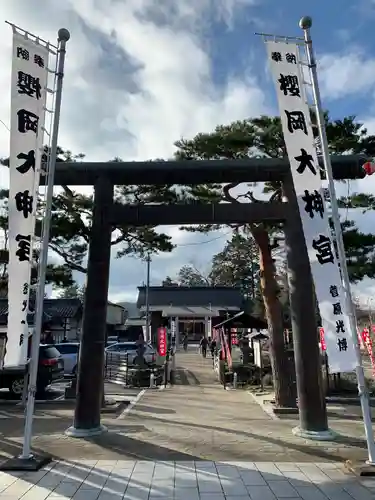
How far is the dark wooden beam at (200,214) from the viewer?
9031 millimetres

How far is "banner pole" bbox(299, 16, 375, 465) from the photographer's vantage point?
6.52 metres

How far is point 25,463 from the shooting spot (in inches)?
251

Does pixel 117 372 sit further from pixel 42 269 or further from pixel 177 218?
pixel 42 269

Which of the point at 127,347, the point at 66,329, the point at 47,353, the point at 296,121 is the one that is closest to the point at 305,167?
the point at 296,121

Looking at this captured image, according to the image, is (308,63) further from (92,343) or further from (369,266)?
(369,266)

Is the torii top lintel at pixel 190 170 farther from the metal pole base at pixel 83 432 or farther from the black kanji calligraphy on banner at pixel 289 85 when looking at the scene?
the metal pole base at pixel 83 432

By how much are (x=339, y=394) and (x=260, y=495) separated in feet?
34.1

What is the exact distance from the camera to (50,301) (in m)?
36.2

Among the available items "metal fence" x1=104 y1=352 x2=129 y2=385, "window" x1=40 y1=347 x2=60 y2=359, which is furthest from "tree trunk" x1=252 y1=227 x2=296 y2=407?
"metal fence" x1=104 y1=352 x2=129 y2=385

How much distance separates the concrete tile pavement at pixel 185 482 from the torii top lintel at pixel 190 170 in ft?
17.5

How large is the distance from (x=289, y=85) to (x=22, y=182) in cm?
479

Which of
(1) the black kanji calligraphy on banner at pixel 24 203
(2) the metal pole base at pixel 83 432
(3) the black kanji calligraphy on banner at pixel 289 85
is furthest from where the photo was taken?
(2) the metal pole base at pixel 83 432

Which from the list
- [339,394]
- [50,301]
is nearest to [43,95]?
[339,394]

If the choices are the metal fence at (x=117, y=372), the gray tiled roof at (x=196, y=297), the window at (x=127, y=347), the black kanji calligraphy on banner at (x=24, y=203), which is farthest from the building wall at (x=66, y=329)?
the black kanji calligraphy on banner at (x=24, y=203)
